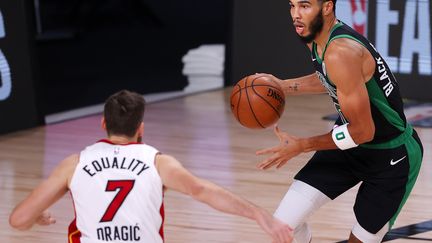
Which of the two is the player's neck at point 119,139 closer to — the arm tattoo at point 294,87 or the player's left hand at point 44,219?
the player's left hand at point 44,219

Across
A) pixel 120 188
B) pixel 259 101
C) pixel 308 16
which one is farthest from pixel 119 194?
pixel 259 101

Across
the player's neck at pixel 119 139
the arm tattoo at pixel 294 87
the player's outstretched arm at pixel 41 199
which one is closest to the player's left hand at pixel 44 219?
the player's outstretched arm at pixel 41 199

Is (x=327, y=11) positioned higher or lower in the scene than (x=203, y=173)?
higher

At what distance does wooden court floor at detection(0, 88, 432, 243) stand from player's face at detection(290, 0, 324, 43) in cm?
198

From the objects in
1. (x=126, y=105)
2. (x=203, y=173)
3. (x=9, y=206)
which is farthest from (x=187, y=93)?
(x=126, y=105)

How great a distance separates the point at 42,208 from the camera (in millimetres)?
3900

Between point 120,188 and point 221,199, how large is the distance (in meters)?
0.39

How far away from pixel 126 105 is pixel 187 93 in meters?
8.33

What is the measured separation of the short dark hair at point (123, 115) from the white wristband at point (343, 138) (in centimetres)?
114

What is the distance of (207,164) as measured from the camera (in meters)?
8.62

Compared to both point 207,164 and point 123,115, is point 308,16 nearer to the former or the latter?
point 123,115

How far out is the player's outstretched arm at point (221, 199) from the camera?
12.5 feet

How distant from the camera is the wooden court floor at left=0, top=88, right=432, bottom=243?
6625 millimetres

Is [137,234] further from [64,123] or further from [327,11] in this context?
[64,123]
